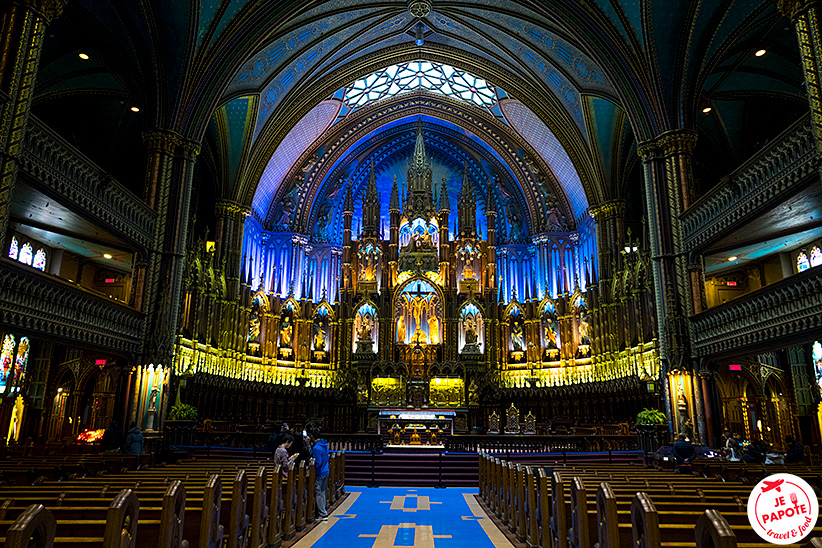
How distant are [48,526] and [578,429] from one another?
23191 millimetres

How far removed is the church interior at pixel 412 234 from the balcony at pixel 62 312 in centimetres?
8

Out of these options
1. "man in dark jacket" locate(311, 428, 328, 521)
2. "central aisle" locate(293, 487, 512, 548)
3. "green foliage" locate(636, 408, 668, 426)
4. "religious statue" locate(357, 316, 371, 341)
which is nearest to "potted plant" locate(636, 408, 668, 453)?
"green foliage" locate(636, 408, 668, 426)

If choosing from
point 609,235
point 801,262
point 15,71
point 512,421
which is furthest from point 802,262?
point 15,71

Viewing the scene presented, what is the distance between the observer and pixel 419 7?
2534 centimetres

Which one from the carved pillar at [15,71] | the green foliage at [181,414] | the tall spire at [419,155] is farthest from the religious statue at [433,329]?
the carved pillar at [15,71]

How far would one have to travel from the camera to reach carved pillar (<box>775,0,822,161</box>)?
11867 mm

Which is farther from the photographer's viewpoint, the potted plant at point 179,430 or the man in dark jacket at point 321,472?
the potted plant at point 179,430

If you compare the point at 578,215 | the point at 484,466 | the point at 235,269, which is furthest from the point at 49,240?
the point at 578,215

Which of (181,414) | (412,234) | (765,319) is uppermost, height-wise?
(412,234)

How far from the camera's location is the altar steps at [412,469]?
16094mm

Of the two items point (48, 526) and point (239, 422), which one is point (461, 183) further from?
point (48, 526)

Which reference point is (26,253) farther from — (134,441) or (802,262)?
(802,262)

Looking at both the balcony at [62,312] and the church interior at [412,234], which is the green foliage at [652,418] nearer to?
the church interior at [412,234]

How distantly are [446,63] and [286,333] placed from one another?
16.6 meters
